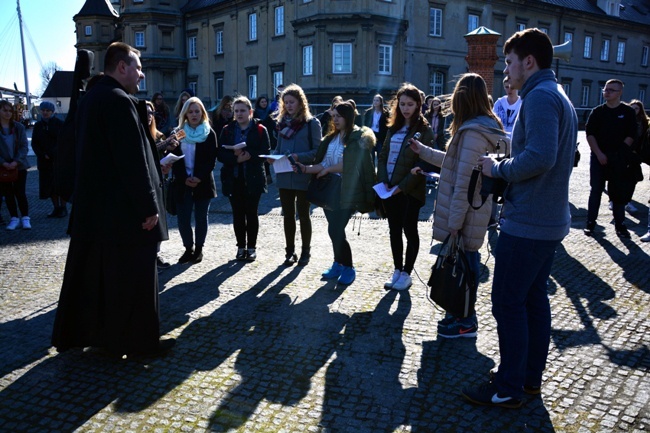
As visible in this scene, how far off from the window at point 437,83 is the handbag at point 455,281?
32644mm

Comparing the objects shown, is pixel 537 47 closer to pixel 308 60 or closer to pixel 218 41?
pixel 308 60

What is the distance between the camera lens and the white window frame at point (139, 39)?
45844mm

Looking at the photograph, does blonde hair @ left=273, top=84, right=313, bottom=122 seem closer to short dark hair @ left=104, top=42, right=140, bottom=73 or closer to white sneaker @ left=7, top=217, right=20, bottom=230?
short dark hair @ left=104, top=42, right=140, bottom=73

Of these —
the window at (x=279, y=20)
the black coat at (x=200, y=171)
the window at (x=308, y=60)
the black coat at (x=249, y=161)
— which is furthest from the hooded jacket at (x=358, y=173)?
the window at (x=279, y=20)

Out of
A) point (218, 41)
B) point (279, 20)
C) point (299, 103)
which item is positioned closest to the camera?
point (299, 103)

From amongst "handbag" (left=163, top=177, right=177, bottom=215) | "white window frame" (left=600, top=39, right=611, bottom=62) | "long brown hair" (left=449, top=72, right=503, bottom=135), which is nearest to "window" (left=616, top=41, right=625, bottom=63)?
"white window frame" (left=600, top=39, right=611, bottom=62)

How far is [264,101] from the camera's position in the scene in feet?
50.6

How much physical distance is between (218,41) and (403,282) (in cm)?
3985

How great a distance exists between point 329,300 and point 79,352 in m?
2.30

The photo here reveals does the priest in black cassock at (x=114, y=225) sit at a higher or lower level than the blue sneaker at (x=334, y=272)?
higher

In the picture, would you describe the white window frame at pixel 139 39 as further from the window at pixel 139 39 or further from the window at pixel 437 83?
the window at pixel 437 83

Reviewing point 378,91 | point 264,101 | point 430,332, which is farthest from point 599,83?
point 430,332

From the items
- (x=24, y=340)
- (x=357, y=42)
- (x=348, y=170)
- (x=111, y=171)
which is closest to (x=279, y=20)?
(x=357, y=42)

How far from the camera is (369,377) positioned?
401cm
